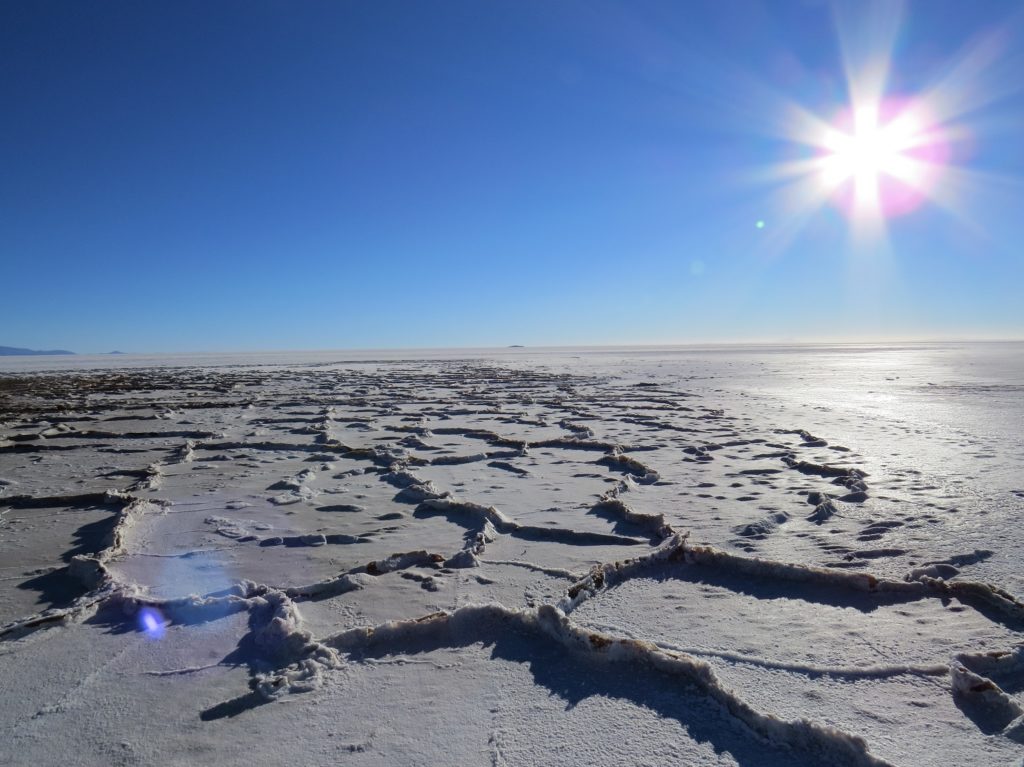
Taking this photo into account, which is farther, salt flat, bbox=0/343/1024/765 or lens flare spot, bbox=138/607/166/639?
lens flare spot, bbox=138/607/166/639

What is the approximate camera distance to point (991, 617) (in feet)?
6.98

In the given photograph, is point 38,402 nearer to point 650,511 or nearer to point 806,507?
point 650,511

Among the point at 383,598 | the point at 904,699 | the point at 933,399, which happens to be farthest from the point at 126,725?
the point at 933,399

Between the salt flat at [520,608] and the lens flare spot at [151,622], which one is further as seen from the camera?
the lens flare spot at [151,622]

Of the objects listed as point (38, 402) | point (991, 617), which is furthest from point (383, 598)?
point (38, 402)

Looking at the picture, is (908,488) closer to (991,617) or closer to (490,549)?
(991,617)

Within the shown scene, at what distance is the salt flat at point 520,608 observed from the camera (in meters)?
1.55

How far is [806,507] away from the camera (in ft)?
11.7

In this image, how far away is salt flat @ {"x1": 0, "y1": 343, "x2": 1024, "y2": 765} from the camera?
1555 mm

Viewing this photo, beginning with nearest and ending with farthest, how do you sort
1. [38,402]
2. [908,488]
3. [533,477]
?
1. [908,488]
2. [533,477]
3. [38,402]

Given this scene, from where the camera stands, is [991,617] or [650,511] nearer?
[991,617]

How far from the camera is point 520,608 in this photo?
7.43 ft

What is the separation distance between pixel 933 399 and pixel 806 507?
7536 mm

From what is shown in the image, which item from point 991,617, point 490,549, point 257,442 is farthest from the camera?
point 257,442
